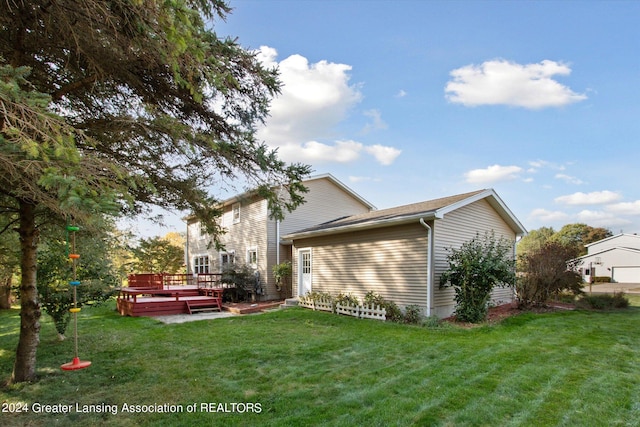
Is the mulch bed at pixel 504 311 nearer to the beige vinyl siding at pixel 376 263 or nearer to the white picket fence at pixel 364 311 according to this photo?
the beige vinyl siding at pixel 376 263

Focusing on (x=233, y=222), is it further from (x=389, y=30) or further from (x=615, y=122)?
(x=615, y=122)

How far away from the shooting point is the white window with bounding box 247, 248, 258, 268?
16.7m

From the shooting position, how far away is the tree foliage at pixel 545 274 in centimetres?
1132

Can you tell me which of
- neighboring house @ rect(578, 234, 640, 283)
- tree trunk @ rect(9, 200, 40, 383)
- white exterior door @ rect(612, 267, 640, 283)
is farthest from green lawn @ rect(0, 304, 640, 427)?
white exterior door @ rect(612, 267, 640, 283)

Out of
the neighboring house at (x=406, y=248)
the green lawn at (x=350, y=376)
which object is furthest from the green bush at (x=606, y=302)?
the green lawn at (x=350, y=376)

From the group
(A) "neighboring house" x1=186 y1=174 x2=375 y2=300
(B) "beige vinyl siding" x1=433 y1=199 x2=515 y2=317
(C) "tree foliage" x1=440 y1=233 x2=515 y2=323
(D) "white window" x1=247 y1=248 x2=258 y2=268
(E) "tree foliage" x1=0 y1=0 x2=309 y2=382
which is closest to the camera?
(E) "tree foliage" x1=0 y1=0 x2=309 y2=382

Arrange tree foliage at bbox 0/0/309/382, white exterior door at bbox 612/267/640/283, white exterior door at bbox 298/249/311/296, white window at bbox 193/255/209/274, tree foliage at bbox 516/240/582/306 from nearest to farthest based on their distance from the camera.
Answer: tree foliage at bbox 0/0/309/382 < tree foliage at bbox 516/240/582/306 < white exterior door at bbox 298/249/311/296 < white window at bbox 193/255/209/274 < white exterior door at bbox 612/267/640/283

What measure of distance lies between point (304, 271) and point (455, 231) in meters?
6.36

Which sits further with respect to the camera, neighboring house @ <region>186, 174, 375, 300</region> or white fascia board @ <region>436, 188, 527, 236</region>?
neighboring house @ <region>186, 174, 375, 300</region>

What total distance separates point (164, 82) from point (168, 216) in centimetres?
263

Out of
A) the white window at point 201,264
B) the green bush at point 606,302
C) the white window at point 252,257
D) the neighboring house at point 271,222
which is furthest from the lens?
the white window at point 201,264

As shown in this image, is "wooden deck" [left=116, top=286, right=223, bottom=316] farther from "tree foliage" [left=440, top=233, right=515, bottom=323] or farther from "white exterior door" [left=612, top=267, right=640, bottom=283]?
"white exterior door" [left=612, top=267, right=640, bottom=283]

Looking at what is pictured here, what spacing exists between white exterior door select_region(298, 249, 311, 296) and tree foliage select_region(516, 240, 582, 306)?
761 cm

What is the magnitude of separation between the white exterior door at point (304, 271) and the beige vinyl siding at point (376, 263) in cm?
49
